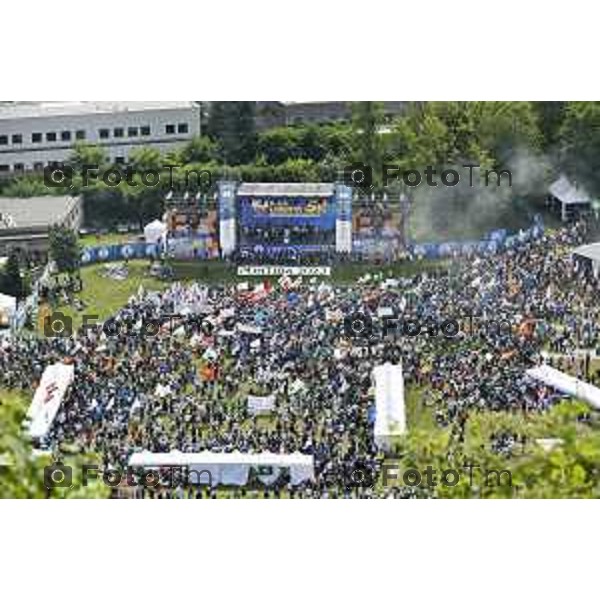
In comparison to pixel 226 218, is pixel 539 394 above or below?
below

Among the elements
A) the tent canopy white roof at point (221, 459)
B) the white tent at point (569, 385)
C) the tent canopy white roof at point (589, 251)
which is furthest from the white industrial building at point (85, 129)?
the white tent at point (569, 385)

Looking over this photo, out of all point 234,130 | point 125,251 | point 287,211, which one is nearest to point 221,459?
point 125,251

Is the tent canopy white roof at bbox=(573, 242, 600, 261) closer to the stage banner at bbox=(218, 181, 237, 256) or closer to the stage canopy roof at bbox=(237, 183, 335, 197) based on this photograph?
the stage canopy roof at bbox=(237, 183, 335, 197)

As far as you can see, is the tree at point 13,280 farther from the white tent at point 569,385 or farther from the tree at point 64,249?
the white tent at point 569,385

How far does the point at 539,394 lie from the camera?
934 cm

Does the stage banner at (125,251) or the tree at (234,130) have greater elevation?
the tree at (234,130)

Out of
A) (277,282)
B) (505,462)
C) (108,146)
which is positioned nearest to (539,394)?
(505,462)

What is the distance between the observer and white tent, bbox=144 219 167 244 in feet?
31.3

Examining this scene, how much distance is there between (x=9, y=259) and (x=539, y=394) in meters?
3.50

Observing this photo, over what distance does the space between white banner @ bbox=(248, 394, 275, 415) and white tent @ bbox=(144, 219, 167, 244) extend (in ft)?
3.94

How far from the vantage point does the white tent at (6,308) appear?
9398mm

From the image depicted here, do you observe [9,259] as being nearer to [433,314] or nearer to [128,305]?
[128,305]

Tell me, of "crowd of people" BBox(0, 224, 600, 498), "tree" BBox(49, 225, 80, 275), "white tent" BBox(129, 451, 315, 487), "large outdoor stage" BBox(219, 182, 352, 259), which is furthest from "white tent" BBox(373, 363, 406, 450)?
"tree" BBox(49, 225, 80, 275)

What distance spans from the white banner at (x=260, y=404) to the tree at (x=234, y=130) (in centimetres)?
154
